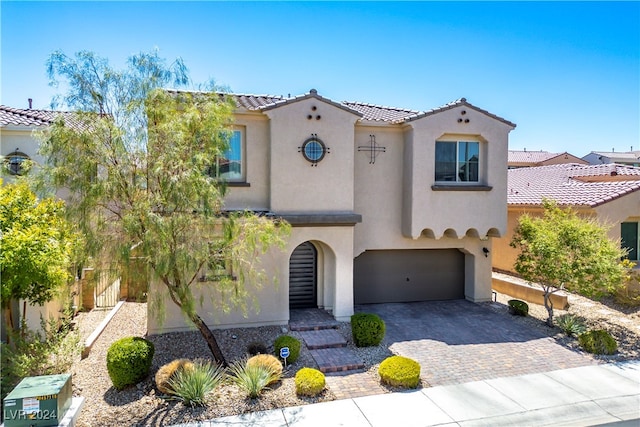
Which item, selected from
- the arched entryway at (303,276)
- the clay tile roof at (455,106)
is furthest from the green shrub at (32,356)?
the clay tile roof at (455,106)

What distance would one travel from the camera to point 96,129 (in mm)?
9195

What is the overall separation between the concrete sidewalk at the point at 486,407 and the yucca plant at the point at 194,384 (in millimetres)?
683

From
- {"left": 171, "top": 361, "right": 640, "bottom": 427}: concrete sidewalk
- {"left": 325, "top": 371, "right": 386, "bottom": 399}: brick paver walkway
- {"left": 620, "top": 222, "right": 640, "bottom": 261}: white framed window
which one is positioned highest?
{"left": 620, "top": 222, "right": 640, "bottom": 261}: white framed window

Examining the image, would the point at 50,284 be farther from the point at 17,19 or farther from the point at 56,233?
the point at 17,19

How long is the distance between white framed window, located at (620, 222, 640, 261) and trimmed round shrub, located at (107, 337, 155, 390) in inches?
878

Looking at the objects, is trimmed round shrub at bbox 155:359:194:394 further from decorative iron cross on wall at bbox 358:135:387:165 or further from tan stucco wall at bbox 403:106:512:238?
decorative iron cross on wall at bbox 358:135:387:165

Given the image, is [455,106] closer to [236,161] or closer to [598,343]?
[236,161]

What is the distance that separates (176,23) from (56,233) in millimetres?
6832

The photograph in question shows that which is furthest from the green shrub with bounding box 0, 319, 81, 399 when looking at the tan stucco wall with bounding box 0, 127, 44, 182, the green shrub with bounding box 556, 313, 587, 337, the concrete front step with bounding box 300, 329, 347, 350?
the green shrub with bounding box 556, 313, 587, 337

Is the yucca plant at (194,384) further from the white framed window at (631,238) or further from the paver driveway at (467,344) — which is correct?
the white framed window at (631,238)

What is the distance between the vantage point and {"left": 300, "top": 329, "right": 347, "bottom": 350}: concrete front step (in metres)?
12.6

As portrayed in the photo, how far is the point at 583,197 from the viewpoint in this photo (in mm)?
20000

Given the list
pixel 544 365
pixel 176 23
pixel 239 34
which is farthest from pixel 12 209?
pixel 544 365

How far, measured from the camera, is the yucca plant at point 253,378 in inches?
379
